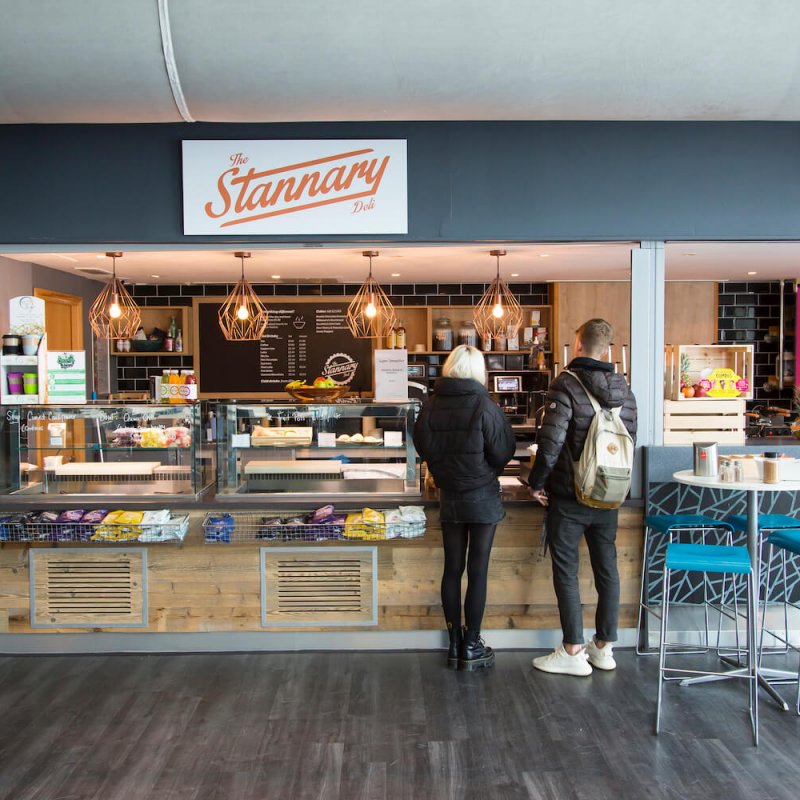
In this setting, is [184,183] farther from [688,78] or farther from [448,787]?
[448,787]

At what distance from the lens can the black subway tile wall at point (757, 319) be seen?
7836 millimetres

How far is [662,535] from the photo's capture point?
4.11 metres

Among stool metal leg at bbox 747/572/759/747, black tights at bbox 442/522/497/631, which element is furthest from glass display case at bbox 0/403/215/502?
stool metal leg at bbox 747/572/759/747

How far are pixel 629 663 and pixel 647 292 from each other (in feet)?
6.22

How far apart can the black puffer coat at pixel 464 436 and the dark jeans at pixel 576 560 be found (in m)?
0.38

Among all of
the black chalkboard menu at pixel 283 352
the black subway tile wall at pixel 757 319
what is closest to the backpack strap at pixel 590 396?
the black chalkboard menu at pixel 283 352

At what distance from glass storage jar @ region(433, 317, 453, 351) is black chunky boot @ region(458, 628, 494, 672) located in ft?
14.3

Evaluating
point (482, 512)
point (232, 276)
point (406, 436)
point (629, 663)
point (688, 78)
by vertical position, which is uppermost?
point (688, 78)

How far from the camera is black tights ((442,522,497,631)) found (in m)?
3.80

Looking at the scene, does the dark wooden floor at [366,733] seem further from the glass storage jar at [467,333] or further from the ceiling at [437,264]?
the glass storage jar at [467,333]

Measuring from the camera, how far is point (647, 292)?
13.6 feet

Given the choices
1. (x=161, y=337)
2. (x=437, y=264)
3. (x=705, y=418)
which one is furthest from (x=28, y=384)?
(x=161, y=337)

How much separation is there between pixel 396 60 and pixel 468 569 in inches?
92.5

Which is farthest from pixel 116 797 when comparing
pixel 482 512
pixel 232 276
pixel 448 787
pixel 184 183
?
pixel 232 276
